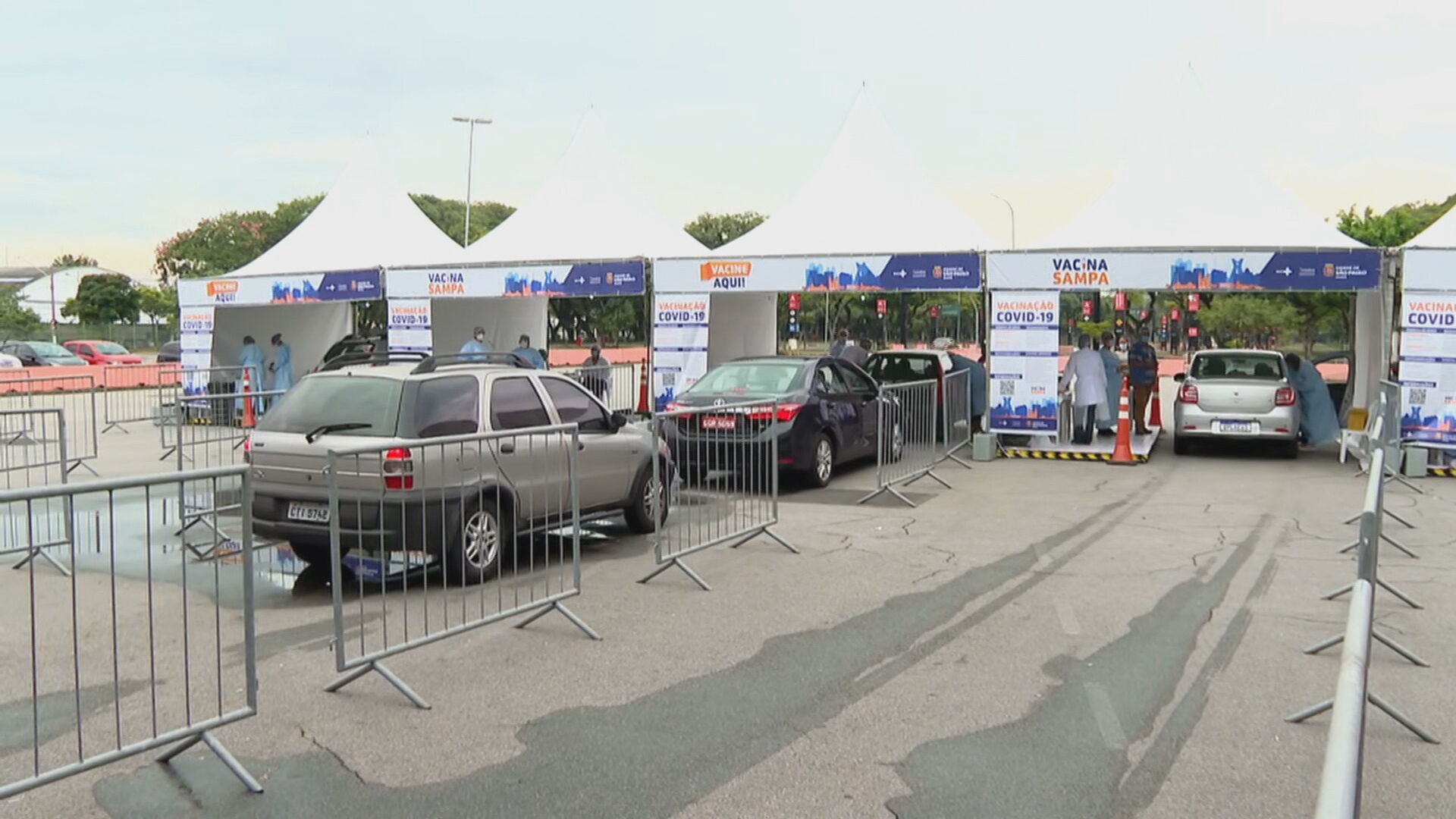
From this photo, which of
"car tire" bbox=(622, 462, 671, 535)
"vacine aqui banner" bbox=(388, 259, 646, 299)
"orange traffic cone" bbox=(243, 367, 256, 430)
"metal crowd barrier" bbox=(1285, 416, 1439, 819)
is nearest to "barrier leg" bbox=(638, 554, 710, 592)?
"car tire" bbox=(622, 462, 671, 535)

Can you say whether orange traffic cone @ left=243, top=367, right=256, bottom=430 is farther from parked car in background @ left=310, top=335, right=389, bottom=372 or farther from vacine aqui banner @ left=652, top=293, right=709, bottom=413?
parked car in background @ left=310, top=335, right=389, bottom=372

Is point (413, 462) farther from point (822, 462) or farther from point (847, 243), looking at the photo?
point (847, 243)

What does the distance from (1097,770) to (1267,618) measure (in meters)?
3.35

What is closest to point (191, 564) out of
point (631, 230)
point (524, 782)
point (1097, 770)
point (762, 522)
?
point (762, 522)

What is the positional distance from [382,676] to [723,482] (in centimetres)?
419

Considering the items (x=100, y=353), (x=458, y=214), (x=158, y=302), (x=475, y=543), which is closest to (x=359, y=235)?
(x=475, y=543)

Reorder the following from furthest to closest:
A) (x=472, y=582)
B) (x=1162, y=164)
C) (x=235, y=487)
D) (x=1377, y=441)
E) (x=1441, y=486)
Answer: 1. (x=1162, y=164)
2. (x=1441, y=486)
3. (x=1377, y=441)
4. (x=472, y=582)
5. (x=235, y=487)

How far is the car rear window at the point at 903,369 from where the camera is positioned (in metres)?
17.9

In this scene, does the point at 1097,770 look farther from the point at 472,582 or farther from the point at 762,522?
the point at 762,522

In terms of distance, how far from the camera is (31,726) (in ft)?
18.2

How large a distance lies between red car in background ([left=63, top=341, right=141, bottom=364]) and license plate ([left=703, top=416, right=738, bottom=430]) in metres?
37.6

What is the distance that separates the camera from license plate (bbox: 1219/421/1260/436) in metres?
16.6

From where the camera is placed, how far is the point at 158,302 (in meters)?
78.7

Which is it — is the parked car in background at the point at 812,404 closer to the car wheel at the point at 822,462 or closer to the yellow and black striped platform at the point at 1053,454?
A: the car wheel at the point at 822,462
